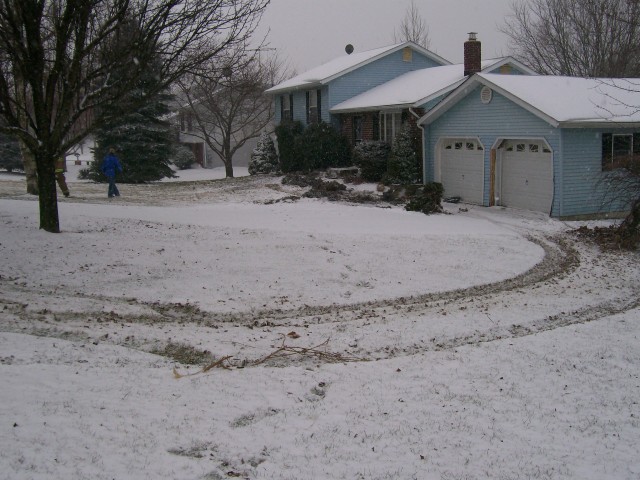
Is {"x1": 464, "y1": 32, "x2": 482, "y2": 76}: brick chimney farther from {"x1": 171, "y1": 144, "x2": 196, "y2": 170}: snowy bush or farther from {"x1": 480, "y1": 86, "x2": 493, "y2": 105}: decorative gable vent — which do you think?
{"x1": 171, "y1": 144, "x2": 196, "y2": 170}: snowy bush

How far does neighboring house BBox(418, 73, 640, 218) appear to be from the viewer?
1834 centimetres

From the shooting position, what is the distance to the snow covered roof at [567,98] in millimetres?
17984

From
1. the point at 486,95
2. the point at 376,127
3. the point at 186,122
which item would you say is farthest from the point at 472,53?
the point at 186,122

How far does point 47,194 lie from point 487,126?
13.7m

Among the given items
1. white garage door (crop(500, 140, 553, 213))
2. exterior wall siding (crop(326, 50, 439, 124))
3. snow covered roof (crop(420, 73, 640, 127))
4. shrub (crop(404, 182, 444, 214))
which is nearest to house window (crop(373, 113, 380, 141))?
exterior wall siding (crop(326, 50, 439, 124))

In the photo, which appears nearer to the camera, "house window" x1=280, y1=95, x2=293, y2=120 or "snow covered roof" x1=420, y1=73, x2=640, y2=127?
"snow covered roof" x1=420, y1=73, x2=640, y2=127

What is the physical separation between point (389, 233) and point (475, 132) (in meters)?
7.48

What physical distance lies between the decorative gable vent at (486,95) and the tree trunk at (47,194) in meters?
13.5

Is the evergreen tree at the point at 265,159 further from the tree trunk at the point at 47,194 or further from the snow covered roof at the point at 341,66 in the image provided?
the tree trunk at the point at 47,194

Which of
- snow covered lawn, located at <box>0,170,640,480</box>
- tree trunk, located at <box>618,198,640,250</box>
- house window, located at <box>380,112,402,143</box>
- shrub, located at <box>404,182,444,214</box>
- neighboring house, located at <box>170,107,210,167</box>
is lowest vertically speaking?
snow covered lawn, located at <box>0,170,640,480</box>

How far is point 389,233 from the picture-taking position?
1596 cm

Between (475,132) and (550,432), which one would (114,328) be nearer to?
(550,432)

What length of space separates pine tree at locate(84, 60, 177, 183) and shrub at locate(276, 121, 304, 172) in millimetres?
5837

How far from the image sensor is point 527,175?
19.9 meters
